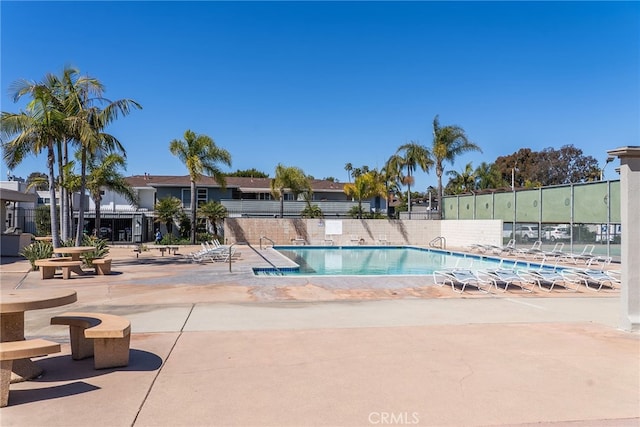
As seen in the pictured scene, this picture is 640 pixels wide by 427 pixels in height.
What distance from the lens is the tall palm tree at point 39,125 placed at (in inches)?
688

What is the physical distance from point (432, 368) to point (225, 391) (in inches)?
103

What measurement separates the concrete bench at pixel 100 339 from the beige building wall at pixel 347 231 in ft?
88.0

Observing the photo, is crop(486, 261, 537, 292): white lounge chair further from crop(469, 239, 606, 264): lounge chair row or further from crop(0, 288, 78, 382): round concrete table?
crop(0, 288, 78, 382): round concrete table

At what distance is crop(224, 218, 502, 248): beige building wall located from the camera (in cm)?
3334

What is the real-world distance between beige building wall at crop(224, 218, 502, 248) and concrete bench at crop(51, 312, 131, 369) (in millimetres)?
26832

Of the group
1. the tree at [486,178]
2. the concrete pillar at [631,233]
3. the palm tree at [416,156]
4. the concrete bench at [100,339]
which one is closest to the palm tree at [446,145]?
the palm tree at [416,156]

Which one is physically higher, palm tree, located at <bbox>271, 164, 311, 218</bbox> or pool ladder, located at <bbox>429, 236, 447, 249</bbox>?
palm tree, located at <bbox>271, 164, 311, 218</bbox>

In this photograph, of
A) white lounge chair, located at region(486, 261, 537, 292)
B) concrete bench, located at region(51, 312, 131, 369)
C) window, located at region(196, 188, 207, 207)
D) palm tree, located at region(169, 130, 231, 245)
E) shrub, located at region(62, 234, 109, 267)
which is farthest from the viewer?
window, located at region(196, 188, 207, 207)

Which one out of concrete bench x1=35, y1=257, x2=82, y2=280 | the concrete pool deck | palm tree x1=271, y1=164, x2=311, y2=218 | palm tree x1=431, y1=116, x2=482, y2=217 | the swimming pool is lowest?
the swimming pool

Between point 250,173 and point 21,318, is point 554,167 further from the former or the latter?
point 21,318

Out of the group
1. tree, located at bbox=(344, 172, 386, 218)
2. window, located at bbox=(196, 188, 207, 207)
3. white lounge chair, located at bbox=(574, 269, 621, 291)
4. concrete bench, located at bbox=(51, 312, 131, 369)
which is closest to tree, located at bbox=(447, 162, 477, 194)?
tree, located at bbox=(344, 172, 386, 218)

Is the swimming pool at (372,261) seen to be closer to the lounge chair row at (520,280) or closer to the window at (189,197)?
the lounge chair row at (520,280)

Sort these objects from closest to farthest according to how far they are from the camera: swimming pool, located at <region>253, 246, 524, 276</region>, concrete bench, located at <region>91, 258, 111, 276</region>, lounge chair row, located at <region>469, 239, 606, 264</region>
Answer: concrete bench, located at <region>91, 258, 111, 276</region>
swimming pool, located at <region>253, 246, 524, 276</region>
lounge chair row, located at <region>469, 239, 606, 264</region>

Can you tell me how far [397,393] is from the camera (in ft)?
16.7
